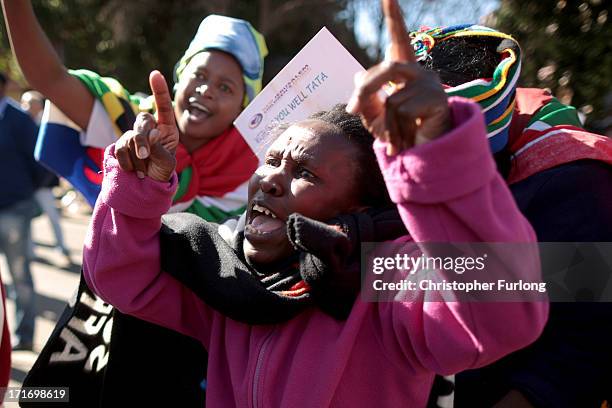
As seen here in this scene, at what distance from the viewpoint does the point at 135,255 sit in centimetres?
160

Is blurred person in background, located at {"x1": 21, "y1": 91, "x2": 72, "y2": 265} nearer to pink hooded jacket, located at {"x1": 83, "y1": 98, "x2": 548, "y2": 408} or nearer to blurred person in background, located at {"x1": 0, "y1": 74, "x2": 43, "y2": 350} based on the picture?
blurred person in background, located at {"x1": 0, "y1": 74, "x2": 43, "y2": 350}

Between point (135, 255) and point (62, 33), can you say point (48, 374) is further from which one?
point (62, 33)

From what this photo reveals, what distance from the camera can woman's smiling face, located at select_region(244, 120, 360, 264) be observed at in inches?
59.8

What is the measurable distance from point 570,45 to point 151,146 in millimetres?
5029

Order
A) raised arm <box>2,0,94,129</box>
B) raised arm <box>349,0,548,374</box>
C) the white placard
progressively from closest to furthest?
raised arm <box>349,0,548,374</box> < the white placard < raised arm <box>2,0,94,129</box>

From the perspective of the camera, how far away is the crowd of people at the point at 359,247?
1167 mm

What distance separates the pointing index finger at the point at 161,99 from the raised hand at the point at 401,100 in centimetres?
58

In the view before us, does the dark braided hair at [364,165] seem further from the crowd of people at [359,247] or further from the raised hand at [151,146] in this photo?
the raised hand at [151,146]

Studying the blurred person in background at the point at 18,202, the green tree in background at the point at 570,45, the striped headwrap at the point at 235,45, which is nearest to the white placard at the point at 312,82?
Answer: the striped headwrap at the point at 235,45

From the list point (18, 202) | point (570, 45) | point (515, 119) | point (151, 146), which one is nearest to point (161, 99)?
point (151, 146)

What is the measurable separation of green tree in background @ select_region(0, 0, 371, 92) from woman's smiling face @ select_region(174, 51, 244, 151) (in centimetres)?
1182

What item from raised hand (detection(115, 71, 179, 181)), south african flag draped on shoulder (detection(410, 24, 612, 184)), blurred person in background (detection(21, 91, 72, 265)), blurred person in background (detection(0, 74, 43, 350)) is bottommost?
blurred person in background (detection(21, 91, 72, 265))

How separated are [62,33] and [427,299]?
1610 centimetres

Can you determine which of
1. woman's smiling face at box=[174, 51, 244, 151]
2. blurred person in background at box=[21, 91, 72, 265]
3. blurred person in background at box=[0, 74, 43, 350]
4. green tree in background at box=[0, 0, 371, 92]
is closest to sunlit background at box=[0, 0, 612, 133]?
green tree in background at box=[0, 0, 371, 92]
